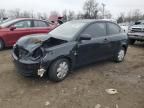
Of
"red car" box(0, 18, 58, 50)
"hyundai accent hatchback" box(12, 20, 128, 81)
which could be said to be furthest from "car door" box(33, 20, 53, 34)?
"hyundai accent hatchback" box(12, 20, 128, 81)

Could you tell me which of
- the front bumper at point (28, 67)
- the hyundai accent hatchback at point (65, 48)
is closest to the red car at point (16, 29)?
the hyundai accent hatchback at point (65, 48)

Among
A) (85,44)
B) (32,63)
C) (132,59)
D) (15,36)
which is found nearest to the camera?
(32,63)

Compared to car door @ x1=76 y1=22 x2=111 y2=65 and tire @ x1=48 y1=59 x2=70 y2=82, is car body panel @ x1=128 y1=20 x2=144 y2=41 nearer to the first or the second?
car door @ x1=76 y1=22 x2=111 y2=65

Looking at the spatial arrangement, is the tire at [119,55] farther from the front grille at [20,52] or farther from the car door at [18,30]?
the car door at [18,30]

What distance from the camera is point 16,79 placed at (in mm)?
5363

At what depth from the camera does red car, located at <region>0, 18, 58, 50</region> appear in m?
8.80

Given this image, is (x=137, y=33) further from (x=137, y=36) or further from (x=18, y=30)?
(x=18, y=30)

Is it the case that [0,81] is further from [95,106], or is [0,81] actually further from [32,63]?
[95,106]

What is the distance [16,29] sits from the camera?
357 inches

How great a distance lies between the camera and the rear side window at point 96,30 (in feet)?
19.8

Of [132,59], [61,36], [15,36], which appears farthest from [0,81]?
[132,59]

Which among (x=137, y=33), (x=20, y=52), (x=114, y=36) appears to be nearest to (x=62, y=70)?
(x=20, y=52)

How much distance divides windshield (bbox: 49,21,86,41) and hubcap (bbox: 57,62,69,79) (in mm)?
725

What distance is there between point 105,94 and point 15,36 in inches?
222
